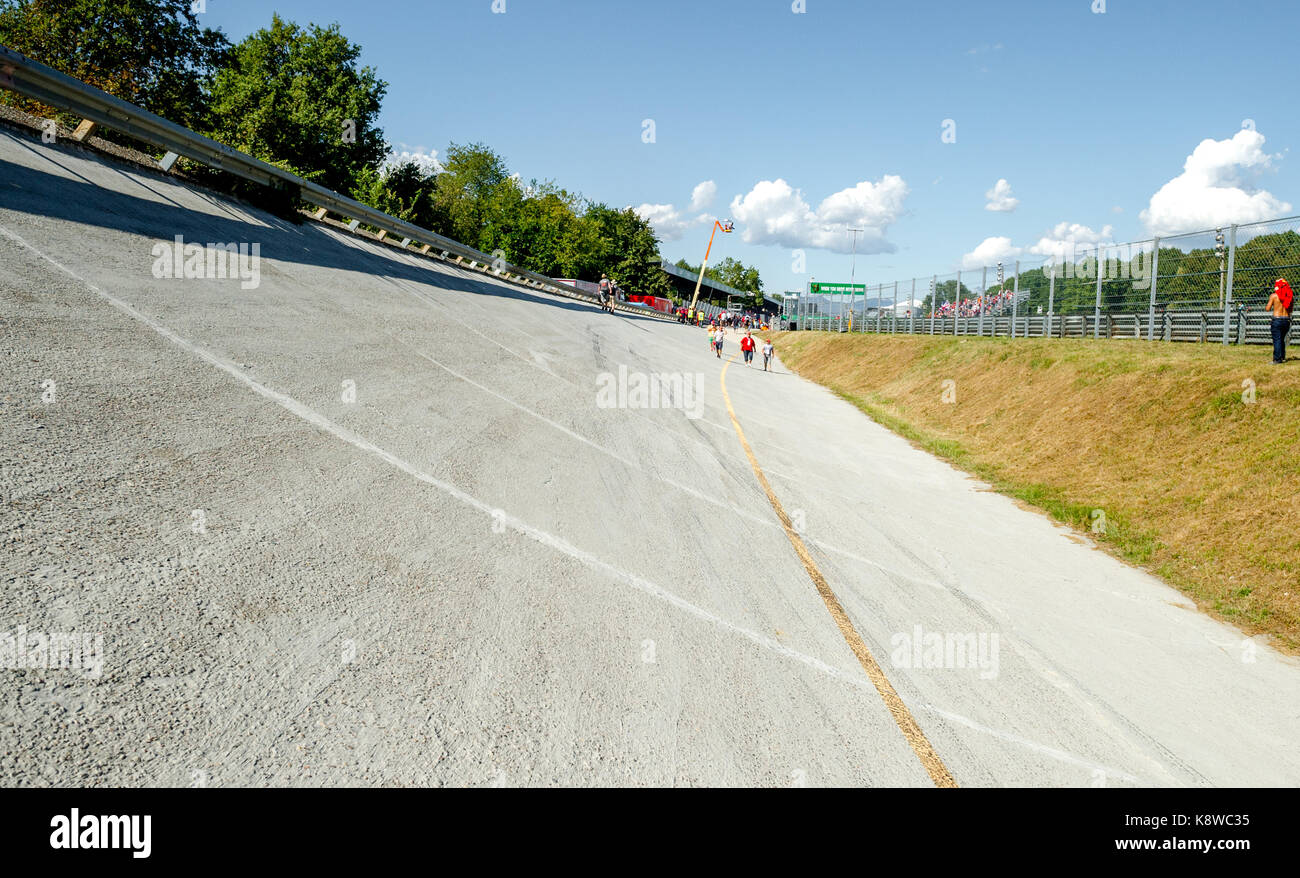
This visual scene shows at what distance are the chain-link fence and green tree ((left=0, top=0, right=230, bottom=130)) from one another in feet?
154

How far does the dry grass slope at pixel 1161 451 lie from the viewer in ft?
27.5

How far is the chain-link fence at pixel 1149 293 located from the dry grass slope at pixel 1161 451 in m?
1.25

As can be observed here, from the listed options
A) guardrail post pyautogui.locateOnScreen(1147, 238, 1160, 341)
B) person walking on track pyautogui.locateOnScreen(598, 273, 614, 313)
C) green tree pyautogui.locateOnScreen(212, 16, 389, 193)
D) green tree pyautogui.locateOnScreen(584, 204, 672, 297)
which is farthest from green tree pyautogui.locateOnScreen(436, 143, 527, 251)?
guardrail post pyautogui.locateOnScreen(1147, 238, 1160, 341)

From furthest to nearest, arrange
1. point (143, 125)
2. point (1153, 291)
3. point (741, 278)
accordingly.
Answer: point (741, 278)
point (1153, 291)
point (143, 125)

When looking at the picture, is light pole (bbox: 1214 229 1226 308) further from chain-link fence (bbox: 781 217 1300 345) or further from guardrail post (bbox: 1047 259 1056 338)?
guardrail post (bbox: 1047 259 1056 338)

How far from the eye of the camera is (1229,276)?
16.7 metres

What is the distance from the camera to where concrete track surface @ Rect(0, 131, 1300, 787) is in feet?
10.5

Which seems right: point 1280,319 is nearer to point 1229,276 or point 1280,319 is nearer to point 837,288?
point 1229,276

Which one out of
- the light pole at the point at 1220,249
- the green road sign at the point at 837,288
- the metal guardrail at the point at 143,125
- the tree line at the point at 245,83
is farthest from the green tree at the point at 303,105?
the green road sign at the point at 837,288

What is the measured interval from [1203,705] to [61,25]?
5826cm

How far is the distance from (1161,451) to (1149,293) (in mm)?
10736

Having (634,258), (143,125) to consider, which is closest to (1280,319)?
(143,125)

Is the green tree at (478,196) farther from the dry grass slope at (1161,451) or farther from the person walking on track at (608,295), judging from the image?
the dry grass slope at (1161,451)

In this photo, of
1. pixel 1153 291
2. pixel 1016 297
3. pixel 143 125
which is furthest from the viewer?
pixel 1016 297
